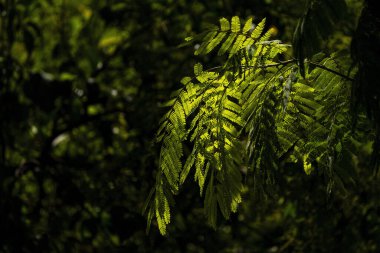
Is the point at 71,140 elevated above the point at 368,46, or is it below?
below

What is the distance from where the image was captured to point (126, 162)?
3.83 metres

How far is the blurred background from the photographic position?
359 centimetres

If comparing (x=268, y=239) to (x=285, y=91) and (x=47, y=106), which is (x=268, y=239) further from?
(x=285, y=91)

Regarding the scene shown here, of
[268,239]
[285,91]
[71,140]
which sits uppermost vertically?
[285,91]

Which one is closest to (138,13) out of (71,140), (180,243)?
(71,140)

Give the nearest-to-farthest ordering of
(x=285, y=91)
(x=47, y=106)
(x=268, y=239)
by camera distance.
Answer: (x=285, y=91) → (x=47, y=106) → (x=268, y=239)

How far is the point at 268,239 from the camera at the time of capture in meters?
4.45

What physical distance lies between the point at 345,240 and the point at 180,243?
3.57ft

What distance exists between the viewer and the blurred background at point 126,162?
359cm

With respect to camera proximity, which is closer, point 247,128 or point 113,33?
point 247,128

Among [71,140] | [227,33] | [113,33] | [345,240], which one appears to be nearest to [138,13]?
[113,33]

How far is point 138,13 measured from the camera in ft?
16.0

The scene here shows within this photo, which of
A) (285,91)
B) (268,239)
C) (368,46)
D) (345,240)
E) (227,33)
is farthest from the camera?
(268,239)

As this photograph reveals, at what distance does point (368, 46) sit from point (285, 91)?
9.8 inches
